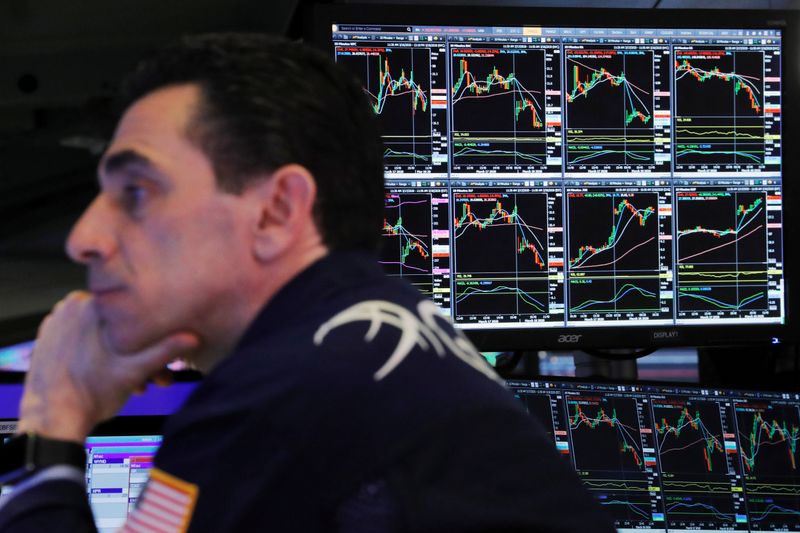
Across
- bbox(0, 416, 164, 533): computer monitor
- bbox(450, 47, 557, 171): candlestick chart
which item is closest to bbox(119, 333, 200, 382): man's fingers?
bbox(0, 416, 164, 533): computer monitor

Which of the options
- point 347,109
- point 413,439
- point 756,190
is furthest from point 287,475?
point 756,190

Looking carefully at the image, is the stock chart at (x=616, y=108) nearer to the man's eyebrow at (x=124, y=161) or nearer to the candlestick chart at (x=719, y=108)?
the candlestick chart at (x=719, y=108)

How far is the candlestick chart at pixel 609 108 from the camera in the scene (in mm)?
1403

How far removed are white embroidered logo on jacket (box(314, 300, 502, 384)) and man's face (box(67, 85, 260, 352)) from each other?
0.10m

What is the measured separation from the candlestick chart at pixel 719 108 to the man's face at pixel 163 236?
932mm

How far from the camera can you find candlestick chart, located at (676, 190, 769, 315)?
1425 mm

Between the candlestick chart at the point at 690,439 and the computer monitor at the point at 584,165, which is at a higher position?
the computer monitor at the point at 584,165

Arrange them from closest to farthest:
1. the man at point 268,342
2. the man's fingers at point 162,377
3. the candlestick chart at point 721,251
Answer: the man at point 268,342 → the man's fingers at point 162,377 → the candlestick chart at point 721,251

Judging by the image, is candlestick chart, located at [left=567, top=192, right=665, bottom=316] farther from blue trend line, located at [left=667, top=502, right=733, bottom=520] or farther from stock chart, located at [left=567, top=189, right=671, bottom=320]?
blue trend line, located at [left=667, top=502, right=733, bottom=520]

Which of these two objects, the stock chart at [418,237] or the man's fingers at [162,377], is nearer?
the man's fingers at [162,377]

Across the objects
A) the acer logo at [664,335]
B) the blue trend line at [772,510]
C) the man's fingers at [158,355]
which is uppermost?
the man's fingers at [158,355]

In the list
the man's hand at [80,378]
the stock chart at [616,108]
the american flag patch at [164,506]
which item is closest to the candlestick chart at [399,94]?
the stock chart at [616,108]

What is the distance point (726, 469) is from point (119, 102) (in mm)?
1063

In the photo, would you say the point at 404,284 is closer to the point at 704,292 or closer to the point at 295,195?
the point at 295,195
